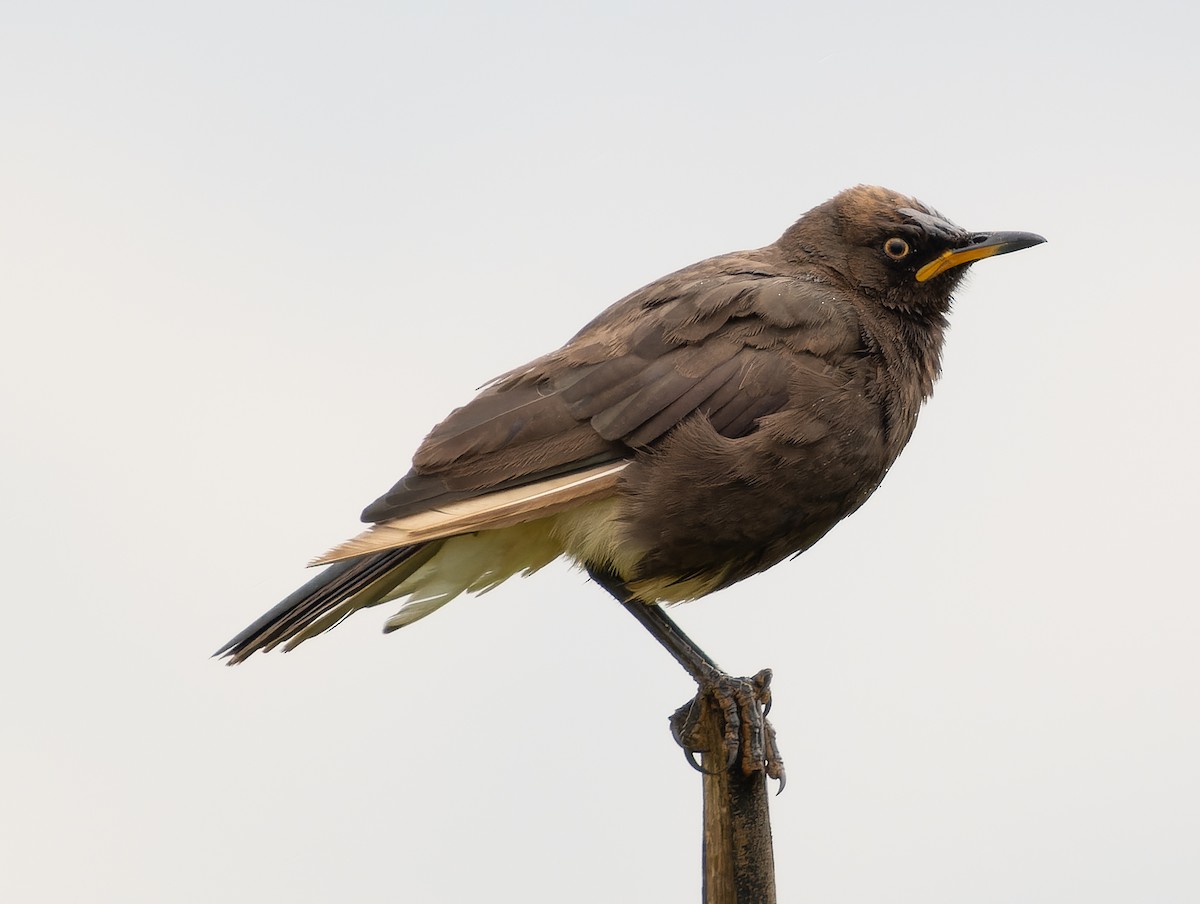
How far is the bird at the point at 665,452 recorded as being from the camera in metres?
6.41

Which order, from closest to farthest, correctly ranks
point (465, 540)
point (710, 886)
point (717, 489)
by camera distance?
point (710, 886)
point (717, 489)
point (465, 540)

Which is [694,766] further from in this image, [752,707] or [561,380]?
[561,380]

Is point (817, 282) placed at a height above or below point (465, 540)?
above

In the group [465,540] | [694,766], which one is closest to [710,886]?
[694,766]

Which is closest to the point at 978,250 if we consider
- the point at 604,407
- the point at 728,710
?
the point at 604,407

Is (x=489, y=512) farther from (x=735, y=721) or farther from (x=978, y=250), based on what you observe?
(x=978, y=250)

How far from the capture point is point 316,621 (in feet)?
21.6

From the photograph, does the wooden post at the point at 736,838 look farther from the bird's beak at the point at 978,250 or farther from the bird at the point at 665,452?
the bird's beak at the point at 978,250

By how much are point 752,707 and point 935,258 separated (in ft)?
7.45

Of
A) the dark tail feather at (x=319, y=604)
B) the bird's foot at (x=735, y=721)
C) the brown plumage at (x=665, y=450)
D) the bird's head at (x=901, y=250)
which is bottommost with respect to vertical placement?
the bird's foot at (x=735, y=721)

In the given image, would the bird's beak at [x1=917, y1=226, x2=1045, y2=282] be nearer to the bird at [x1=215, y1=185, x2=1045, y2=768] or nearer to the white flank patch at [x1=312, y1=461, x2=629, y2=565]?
the bird at [x1=215, y1=185, x2=1045, y2=768]

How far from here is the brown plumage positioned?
6406 mm

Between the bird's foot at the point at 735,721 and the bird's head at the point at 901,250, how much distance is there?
187 centimetres

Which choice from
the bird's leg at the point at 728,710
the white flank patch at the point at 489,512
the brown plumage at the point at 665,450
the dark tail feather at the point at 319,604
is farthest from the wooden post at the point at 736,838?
the dark tail feather at the point at 319,604
